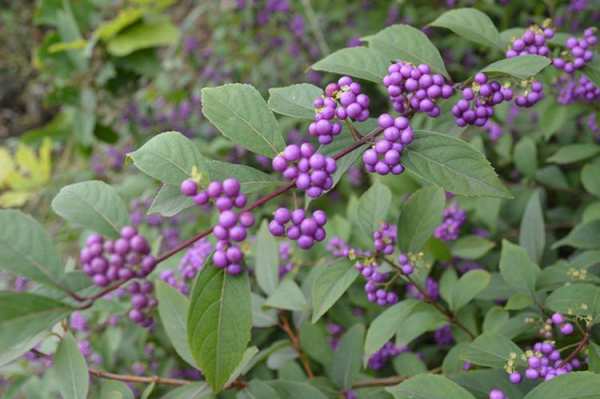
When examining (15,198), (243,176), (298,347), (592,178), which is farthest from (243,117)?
(15,198)

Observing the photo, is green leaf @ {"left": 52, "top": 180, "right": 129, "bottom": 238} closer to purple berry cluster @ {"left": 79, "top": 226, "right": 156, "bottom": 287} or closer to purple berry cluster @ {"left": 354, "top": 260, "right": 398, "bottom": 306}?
purple berry cluster @ {"left": 79, "top": 226, "right": 156, "bottom": 287}

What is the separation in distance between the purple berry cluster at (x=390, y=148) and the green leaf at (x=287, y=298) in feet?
2.73

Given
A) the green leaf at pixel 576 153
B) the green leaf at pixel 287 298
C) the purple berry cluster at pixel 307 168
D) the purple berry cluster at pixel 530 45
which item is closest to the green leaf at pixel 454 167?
the purple berry cluster at pixel 307 168

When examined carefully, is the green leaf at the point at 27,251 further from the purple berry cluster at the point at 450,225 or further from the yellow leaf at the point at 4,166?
the yellow leaf at the point at 4,166

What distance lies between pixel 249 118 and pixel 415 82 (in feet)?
1.47

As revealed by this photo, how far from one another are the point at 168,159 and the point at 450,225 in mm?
1592

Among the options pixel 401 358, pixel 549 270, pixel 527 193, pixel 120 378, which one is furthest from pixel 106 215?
pixel 527 193

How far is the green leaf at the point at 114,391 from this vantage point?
1523 mm

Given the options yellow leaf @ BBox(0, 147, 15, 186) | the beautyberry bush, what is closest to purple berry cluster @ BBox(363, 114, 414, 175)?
the beautyberry bush

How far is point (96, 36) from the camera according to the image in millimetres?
3588

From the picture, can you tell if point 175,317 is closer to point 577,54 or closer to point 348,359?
point 348,359

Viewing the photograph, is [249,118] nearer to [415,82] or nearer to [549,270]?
[415,82]

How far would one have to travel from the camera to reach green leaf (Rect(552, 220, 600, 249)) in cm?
209

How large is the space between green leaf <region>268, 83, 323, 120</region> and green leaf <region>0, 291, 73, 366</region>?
71 cm
